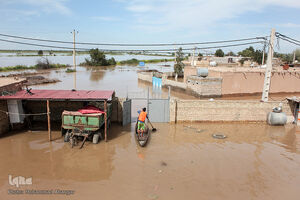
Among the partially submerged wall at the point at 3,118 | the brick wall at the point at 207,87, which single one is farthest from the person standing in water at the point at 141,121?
the brick wall at the point at 207,87

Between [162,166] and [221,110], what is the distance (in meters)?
7.51

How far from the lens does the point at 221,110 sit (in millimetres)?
14945

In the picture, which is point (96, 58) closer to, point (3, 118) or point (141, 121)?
point (3, 118)

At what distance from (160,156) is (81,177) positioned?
3710mm

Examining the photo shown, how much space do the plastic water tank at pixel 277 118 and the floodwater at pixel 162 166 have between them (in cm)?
144

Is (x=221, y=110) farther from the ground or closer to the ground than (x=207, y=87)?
closer to the ground

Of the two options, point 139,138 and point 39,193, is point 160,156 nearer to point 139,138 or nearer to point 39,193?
point 139,138

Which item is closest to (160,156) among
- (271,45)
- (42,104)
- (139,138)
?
(139,138)

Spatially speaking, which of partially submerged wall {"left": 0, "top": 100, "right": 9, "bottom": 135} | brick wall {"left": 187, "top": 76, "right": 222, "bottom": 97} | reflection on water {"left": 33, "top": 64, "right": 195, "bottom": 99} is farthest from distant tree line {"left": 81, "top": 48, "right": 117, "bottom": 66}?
partially submerged wall {"left": 0, "top": 100, "right": 9, "bottom": 135}

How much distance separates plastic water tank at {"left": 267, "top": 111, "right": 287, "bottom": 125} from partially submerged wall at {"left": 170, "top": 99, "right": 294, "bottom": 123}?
437 millimetres

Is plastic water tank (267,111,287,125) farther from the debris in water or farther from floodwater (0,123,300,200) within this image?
the debris in water

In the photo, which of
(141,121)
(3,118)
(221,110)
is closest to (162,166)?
(141,121)

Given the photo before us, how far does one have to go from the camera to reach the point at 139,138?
11.3 m

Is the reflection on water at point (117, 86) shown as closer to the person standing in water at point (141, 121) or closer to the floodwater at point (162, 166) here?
the person standing in water at point (141, 121)
